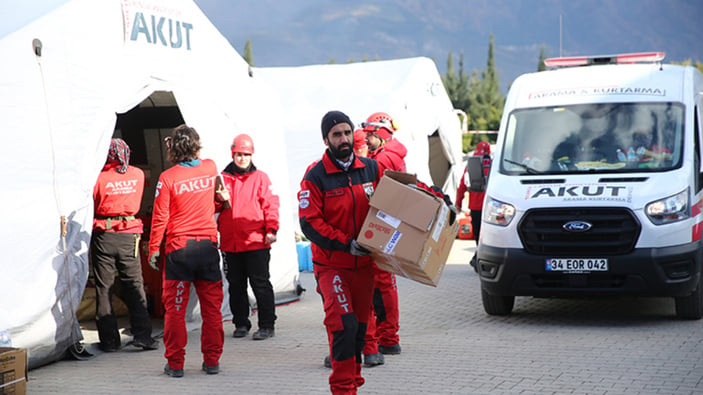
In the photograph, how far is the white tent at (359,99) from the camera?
17953mm

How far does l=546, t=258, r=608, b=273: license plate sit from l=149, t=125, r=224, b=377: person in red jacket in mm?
3342

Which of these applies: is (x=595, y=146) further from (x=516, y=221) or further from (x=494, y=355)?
(x=494, y=355)

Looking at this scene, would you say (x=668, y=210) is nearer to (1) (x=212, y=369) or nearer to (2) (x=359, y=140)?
(2) (x=359, y=140)

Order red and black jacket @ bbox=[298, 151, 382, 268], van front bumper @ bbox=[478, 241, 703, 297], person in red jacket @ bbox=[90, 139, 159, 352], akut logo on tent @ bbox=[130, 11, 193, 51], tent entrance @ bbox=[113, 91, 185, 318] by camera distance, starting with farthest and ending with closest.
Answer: tent entrance @ bbox=[113, 91, 185, 318] < akut logo on tent @ bbox=[130, 11, 193, 51] < van front bumper @ bbox=[478, 241, 703, 297] < person in red jacket @ bbox=[90, 139, 159, 352] < red and black jacket @ bbox=[298, 151, 382, 268]

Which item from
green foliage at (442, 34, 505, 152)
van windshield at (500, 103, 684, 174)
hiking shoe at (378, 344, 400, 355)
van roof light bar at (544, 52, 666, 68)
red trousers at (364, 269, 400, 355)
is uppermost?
green foliage at (442, 34, 505, 152)

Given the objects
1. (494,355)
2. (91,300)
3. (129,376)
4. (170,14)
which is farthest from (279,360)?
(170,14)

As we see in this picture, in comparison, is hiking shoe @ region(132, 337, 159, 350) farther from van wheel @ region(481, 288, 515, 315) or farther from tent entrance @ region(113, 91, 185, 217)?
van wheel @ region(481, 288, 515, 315)

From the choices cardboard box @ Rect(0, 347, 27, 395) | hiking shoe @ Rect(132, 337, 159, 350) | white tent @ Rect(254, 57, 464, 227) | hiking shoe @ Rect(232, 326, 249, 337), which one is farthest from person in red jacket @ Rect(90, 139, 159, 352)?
white tent @ Rect(254, 57, 464, 227)

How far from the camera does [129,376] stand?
6855 millimetres

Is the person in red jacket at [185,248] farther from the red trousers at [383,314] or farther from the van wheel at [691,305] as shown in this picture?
the van wheel at [691,305]

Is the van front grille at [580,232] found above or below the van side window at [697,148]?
below

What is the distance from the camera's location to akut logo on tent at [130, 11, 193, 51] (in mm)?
8150

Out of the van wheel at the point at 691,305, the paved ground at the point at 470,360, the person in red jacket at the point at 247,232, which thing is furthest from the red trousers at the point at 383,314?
the van wheel at the point at 691,305

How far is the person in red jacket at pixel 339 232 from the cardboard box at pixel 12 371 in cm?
233
